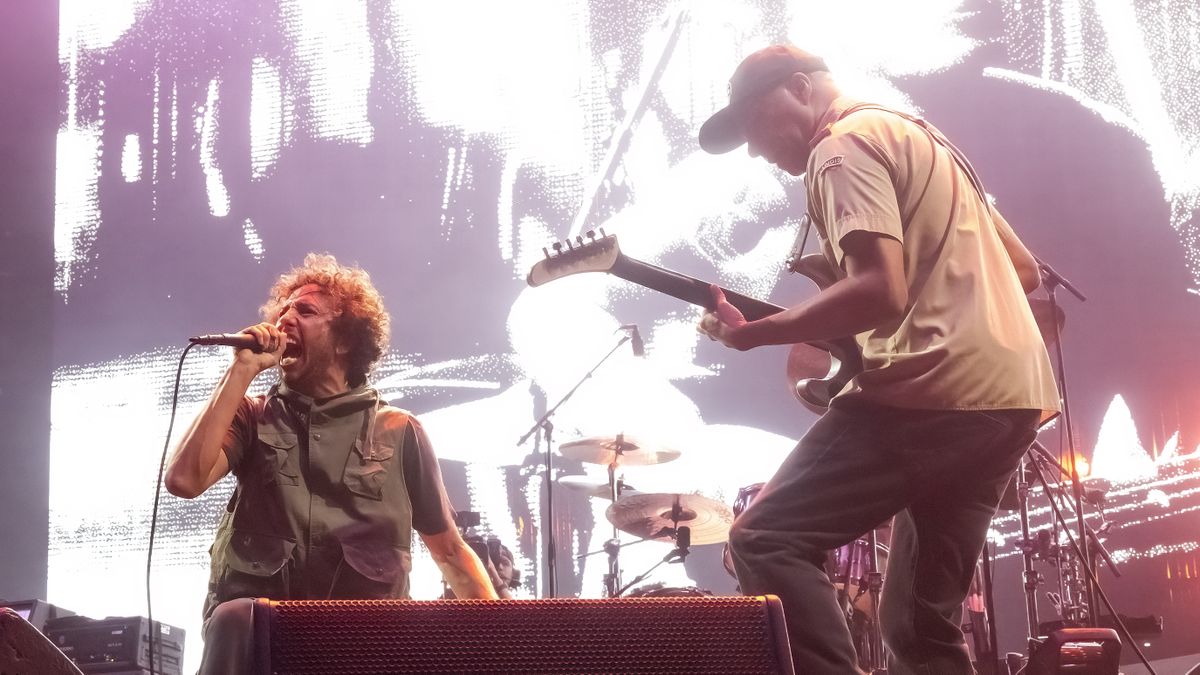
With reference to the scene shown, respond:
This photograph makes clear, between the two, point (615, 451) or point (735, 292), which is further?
point (615, 451)

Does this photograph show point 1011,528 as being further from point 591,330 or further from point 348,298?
point 348,298

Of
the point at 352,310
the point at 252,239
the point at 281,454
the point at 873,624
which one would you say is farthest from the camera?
the point at 252,239

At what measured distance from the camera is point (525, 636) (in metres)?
1.77

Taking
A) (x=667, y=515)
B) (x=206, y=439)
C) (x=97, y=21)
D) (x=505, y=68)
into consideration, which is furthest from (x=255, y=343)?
(x=97, y=21)

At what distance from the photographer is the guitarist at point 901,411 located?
2.37 meters

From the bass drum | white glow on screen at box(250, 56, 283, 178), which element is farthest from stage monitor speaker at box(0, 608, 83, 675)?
white glow on screen at box(250, 56, 283, 178)

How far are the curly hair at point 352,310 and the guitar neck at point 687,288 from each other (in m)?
0.75

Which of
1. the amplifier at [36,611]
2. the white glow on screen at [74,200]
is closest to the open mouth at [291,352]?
the amplifier at [36,611]

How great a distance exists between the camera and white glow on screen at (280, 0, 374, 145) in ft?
23.8

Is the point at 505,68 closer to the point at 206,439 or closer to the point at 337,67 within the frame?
the point at 337,67

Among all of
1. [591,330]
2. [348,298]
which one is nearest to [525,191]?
[591,330]

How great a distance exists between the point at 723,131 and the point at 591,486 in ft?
11.7

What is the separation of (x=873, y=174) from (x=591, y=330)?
4147 millimetres

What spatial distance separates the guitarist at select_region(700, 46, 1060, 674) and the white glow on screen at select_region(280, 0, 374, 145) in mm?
5264
